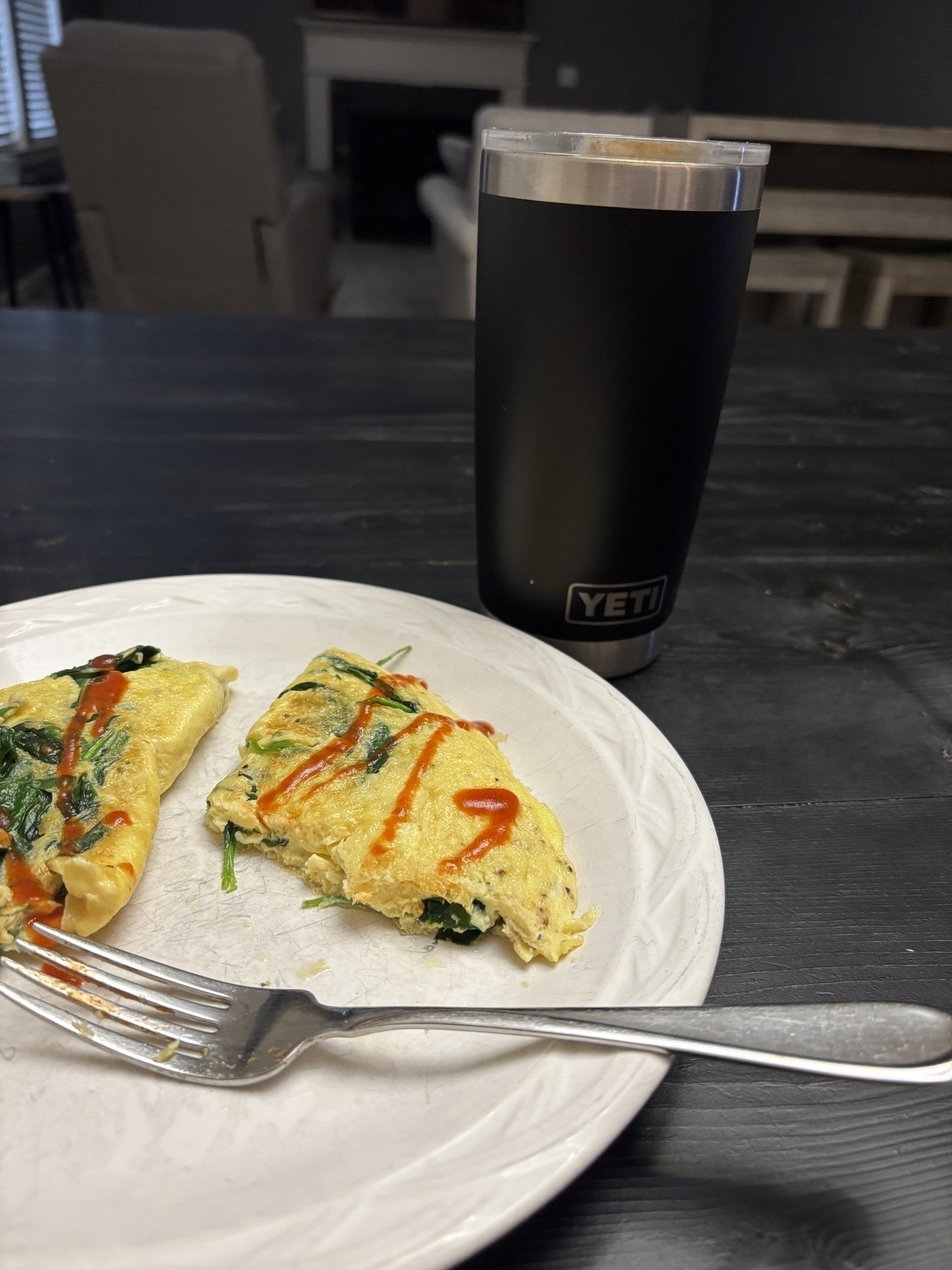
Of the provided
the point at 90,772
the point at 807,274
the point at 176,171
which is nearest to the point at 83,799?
the point at 90,772

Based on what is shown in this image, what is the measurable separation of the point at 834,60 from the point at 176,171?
241 inches

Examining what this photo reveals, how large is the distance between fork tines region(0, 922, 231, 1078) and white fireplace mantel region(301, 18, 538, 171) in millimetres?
10709

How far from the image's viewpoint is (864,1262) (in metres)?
0.50

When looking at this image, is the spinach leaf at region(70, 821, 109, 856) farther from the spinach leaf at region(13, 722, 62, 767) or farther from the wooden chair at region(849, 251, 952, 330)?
the wooden chair at region(849, 251, 952, 330)

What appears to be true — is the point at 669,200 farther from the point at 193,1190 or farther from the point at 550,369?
the point at 193,1190

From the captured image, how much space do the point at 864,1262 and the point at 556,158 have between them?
0.83 m

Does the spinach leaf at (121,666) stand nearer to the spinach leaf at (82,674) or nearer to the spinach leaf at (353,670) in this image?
the spinach leaf at (82,674)

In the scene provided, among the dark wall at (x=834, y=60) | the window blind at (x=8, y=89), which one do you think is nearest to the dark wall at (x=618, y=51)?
the dark wall at (x=834, y=60)

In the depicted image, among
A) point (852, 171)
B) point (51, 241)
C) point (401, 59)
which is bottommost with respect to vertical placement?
point (51, 241)

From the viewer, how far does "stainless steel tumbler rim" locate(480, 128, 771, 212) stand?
29.2 inches

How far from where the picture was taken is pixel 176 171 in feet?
15.4

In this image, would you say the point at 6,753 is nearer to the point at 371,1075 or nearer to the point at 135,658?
the point at 135,658

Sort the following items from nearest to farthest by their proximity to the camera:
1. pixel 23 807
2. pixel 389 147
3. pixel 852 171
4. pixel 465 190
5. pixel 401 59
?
1. pixel 23 807
2. pixel 465 190
3. pixel 852 171
4. pixel 401 59
5. pixel 389 147

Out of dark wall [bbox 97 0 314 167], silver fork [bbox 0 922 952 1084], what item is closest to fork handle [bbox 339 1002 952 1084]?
silver fork [bbox 0 922 952 1084]
